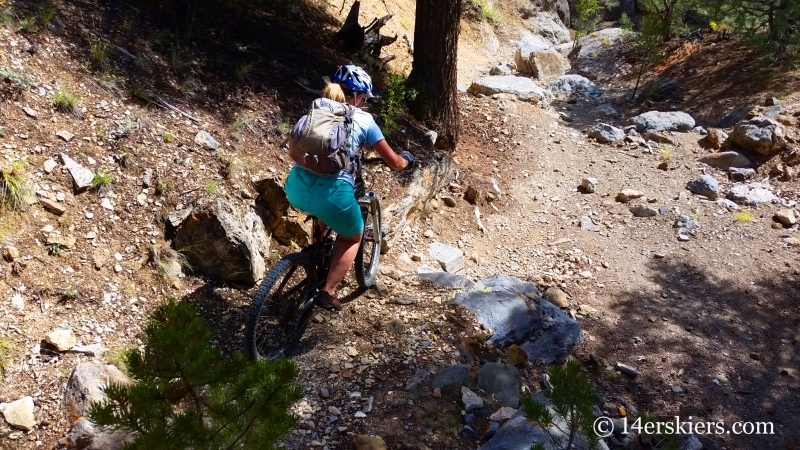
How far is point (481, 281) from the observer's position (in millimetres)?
5383

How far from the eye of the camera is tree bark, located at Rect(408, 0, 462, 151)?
22.0 feet

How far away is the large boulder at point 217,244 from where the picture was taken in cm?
416

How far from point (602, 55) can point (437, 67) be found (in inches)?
320

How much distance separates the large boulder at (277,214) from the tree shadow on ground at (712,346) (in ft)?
9.32

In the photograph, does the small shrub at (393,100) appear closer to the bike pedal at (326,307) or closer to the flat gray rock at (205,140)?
the flat gray rock at (205,140)

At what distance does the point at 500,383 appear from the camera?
383cm

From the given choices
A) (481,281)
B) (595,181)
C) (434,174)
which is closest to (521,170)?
(595,181)

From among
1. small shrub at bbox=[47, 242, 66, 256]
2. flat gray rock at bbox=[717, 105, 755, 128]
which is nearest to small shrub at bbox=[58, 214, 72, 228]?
small shrub at bbox=[47, 242, 66, 256]

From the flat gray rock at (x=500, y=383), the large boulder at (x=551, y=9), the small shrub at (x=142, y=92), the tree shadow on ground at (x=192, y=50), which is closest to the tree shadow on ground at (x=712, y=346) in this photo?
the flat gray rock at (x=500, y=383)

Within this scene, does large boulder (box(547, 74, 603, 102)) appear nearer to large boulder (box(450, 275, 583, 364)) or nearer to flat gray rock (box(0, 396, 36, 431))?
large boulder (box(450, 275, 583, 364))

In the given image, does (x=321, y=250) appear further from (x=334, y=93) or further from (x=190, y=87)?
(x=190, y=87)

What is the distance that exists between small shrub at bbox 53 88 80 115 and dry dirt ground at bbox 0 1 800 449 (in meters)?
→ 0.06

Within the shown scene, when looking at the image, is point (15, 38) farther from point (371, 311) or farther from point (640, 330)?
point (640, 330)

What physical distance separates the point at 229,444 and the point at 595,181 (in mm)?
6876
